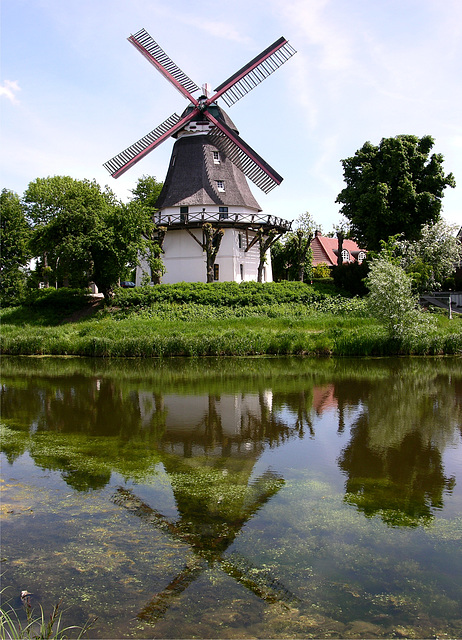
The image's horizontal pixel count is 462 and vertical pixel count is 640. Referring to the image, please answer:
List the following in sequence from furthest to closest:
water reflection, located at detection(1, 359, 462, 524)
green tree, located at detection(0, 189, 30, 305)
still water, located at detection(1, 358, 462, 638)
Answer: green tree, located at detection(0, 189, 30, 305), water reflection, located at detection(1, 359, 462, 524), still water, located at detection(1, 358, 462, 638)

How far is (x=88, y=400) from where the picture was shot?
1349cm

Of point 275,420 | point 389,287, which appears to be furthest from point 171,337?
point 275,420

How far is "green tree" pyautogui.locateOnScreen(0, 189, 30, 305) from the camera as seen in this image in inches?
1420

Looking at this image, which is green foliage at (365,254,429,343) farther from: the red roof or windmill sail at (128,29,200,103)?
the red roof

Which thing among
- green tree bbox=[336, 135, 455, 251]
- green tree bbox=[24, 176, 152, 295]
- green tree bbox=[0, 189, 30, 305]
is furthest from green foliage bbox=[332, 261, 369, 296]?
green tree bbox=[0, 189, 30, 305]

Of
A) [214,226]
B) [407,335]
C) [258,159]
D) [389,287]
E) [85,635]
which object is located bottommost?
[85,635]

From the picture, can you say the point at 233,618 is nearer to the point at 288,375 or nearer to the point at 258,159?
the point at 288,375

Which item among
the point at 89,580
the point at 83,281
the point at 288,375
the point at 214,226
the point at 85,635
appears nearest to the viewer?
the point at 85,635

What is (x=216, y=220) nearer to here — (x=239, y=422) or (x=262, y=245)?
(x=262, y=245)

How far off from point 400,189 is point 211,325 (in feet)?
51.3

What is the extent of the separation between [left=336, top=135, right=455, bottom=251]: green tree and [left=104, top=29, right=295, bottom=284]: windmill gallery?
5.40 metres

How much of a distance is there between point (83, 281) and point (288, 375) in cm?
1744

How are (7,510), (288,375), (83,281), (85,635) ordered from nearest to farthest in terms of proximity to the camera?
(85,635), (7,510), (288,375), (83,281)

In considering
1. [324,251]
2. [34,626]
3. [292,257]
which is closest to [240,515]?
[34,626]
